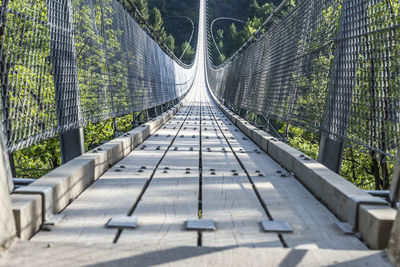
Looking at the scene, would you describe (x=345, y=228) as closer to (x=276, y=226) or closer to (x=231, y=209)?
(x=276, y=226)

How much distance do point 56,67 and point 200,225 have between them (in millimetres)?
1609

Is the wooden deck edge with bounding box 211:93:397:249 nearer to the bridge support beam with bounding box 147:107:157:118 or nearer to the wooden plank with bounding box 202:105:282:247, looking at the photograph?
the wooden plank with bounding box 202:105:282:247

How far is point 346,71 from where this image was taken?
9.69ft

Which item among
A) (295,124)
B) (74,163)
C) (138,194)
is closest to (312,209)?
(138,194)

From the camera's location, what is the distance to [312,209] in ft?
7.20

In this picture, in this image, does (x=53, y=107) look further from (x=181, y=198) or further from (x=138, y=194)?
(x=181, y=198)

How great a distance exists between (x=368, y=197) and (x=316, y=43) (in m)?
2.21

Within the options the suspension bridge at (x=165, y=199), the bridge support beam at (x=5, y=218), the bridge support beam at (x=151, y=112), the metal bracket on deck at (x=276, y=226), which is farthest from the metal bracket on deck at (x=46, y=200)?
the bridge support beam at (x=151, y=112)

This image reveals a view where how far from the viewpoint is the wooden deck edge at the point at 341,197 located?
64.0 inches

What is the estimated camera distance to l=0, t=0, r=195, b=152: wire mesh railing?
2.38 m

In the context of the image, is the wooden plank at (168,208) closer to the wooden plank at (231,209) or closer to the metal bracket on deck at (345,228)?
the wooden plank at (231,209)

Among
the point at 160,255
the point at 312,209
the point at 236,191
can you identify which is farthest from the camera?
the point at 236,191

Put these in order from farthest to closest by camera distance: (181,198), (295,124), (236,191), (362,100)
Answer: (295,124)
(362,100)
(236,191)
(181,198)

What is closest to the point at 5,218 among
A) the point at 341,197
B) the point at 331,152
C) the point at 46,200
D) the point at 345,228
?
the point at 46,200
